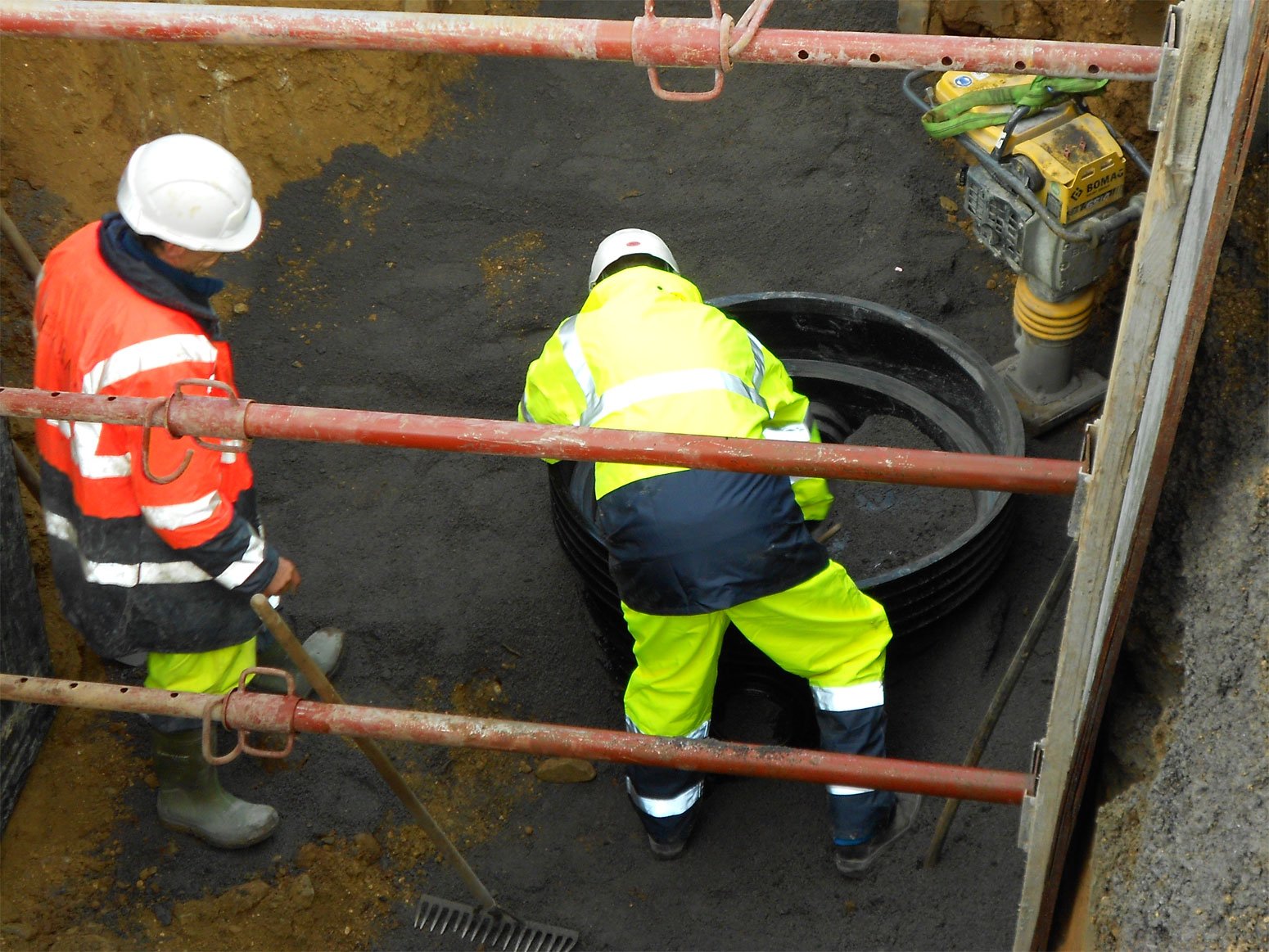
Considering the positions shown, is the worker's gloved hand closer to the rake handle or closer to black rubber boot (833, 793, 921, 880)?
the rake handle

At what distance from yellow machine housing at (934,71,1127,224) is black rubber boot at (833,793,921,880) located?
2.00 m

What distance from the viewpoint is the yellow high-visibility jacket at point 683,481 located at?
3248mm

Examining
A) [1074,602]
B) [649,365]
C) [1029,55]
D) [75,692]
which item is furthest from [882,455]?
[75,692]

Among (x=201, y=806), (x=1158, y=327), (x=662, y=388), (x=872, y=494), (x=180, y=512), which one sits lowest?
(x=201, y=806)

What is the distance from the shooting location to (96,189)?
194 inches

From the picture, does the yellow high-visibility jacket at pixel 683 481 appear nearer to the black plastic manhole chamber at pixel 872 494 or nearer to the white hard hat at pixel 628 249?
the white hard hat at pixel 628 249

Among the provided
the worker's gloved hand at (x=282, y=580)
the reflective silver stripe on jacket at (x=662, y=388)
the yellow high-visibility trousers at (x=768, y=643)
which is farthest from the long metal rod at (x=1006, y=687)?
the worker's gloved hand at (x=282, y=580)

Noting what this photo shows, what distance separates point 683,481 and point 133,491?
141 centimetres

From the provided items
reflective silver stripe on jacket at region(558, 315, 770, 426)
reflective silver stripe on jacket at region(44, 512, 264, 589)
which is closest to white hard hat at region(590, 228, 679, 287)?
reflective silver stripe on jacket at region(558, 315, 770, 426)

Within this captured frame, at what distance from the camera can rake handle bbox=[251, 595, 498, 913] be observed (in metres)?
2.50

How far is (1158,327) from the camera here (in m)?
1.84

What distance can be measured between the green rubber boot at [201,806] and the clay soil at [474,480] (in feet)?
0.22

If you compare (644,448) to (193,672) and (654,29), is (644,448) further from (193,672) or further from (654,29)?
(193,672)

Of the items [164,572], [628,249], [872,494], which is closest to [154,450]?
[164,572]
